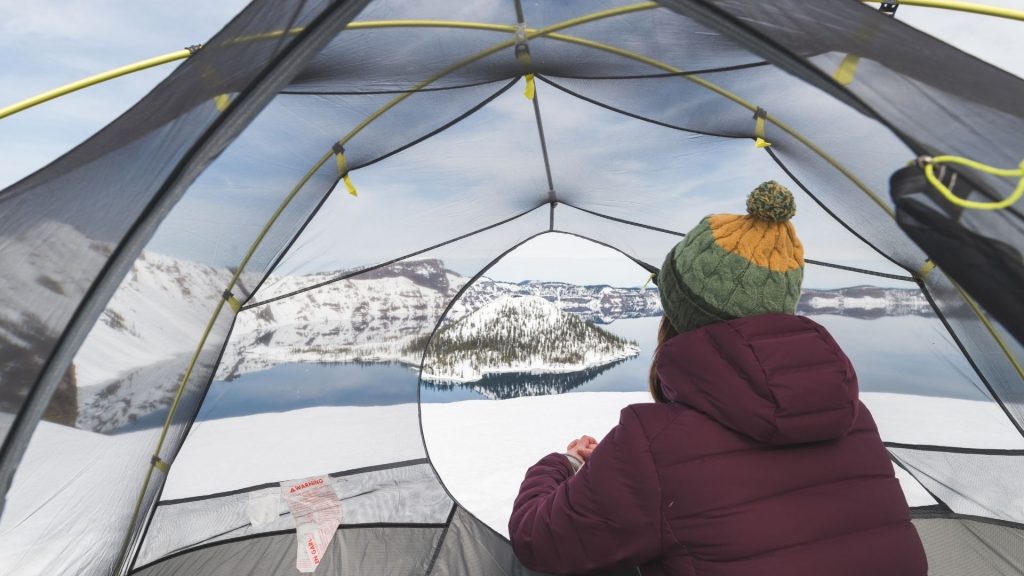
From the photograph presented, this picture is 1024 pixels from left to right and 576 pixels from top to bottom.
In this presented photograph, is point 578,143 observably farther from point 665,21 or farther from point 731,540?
point 731,540

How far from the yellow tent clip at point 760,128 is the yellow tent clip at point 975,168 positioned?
3.70ft

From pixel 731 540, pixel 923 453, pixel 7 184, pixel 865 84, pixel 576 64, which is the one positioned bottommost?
pixel 731 540

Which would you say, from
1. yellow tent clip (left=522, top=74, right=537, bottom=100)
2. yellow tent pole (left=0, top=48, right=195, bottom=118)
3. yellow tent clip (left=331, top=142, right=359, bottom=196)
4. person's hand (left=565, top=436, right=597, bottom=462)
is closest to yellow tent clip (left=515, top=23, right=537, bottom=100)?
yellow tent clip (left=522, top=74, right=537, bottom=100)

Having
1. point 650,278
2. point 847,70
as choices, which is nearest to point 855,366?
point 650,278

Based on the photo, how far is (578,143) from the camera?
2.58m

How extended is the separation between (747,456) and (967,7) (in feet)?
5.38

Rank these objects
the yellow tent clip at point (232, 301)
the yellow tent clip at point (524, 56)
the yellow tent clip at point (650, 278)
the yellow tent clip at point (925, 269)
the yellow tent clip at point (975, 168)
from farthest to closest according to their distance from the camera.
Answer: the yellow tent clip at point (650, 278) < the yellow tent clip at point (925, 269) < the yellow tent clip at point (232, 301) < the yellow tent clip at point (524, 56) < the yellow tent clip at point (975, 168)

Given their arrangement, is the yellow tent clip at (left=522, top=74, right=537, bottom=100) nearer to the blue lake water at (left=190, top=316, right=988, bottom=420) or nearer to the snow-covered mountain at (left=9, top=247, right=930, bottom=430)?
the snow-covered mountain at (left=9, top=247, right=930, bottom=430)

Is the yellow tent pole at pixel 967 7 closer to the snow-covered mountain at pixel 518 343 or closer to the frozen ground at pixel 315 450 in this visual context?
the frozen ground at pixel 315 450

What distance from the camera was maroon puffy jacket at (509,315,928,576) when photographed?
100cm

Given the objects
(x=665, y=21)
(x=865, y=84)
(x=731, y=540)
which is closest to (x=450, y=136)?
(x=665, y=21)

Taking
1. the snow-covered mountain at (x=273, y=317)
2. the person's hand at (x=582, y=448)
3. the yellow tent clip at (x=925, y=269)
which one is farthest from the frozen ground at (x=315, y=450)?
the person's hand at (x=582, y=448)

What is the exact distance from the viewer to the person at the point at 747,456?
1.00 meters

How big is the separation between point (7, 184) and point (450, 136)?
1.41 metres
